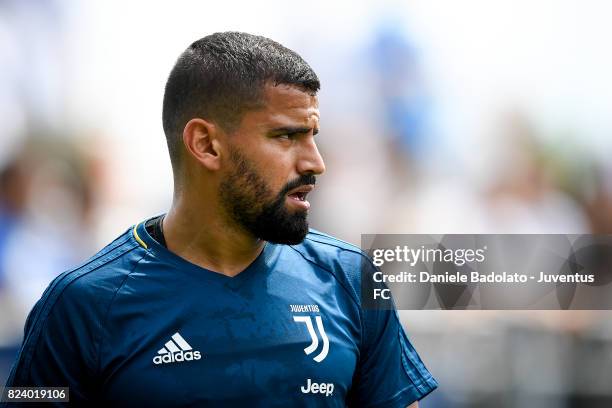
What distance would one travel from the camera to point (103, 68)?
4137 mm

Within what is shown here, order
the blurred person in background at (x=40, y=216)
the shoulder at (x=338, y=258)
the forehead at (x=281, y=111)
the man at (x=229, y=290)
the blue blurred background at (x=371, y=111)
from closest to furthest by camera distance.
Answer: the man at (x=229, y=290), the forehead at (x=281, y=111), the shoulder at (x=338, y=258), the blurred person in background at (x=40, y=216), the blue blurred background at (x=371, y=111)

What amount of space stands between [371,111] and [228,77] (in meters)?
2.22

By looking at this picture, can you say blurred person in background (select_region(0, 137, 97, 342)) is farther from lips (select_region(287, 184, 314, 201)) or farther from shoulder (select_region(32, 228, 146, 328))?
lips (select_region(287, 184, 314, 201))

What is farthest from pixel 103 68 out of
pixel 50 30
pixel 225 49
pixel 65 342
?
pixel 65 342

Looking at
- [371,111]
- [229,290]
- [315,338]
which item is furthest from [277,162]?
[371,111]

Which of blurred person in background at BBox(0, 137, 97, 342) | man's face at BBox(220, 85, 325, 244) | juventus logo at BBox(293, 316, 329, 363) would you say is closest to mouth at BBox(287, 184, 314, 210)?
man's face at BBox(220, 85, 325, 244)

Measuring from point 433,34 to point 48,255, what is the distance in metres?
2.16

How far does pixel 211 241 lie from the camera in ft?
6.82

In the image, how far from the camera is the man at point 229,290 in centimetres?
191

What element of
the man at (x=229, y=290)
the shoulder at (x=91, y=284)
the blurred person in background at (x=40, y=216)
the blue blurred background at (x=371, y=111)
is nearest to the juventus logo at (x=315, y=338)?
the man at (x=229, y=290)

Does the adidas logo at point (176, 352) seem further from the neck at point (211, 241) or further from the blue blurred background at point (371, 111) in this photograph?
the blue blurred background at point (371, 111)

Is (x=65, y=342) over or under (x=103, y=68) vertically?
under

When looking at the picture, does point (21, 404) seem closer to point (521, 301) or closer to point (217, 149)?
point (217, 149)

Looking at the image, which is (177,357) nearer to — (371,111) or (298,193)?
(298,193)
